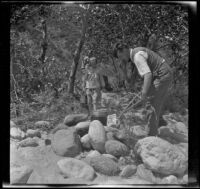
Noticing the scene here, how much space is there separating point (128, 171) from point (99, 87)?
2.95ft

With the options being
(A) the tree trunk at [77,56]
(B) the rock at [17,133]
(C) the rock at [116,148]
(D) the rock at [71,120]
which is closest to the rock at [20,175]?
(B) the rock at [17,133]

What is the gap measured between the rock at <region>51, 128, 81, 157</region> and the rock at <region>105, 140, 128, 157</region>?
0.29 meters

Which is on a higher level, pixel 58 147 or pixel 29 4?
pixel 29 4

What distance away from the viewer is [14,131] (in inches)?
154

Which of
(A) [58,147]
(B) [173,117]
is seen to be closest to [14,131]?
(A) [58,147]

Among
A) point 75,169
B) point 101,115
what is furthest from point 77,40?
point 75,169

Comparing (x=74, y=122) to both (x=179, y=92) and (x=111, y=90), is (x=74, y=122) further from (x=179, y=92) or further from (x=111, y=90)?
(x=179, y=92)

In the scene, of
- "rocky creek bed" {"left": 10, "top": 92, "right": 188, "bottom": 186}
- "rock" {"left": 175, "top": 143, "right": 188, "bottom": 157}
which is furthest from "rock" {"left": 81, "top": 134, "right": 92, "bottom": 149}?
"rock" {"left": 175, "top": 143, "right": 188, "bottom": 157}

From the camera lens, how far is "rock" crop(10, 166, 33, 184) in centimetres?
358

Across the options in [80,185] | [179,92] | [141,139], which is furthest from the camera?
[179,92]

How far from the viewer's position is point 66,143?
12.4ft

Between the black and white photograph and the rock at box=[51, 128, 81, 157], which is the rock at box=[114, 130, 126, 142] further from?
the rock at box=[51, 128, 81, 157]

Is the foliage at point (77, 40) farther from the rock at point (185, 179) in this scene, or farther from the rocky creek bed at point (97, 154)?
the rock at point (185, 179)
